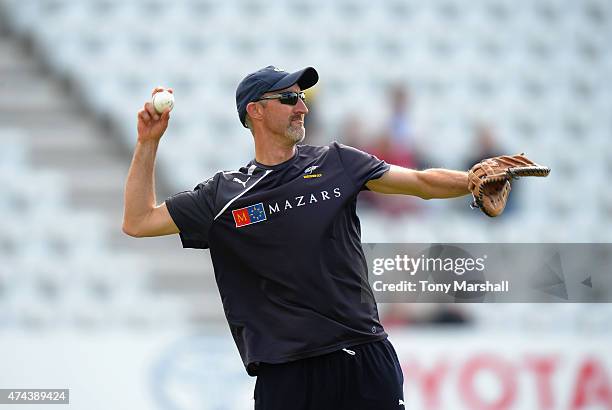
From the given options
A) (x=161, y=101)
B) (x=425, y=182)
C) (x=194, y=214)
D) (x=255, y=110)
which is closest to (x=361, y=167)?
(x=425, y=182)

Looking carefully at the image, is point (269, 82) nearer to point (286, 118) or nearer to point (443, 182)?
point (286, 118)

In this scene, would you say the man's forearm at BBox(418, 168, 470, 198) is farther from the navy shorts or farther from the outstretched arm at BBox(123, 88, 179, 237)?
the outstretched arm at BBox(123, 88, 179, 237)

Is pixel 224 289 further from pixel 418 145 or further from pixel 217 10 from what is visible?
pixel 217 10

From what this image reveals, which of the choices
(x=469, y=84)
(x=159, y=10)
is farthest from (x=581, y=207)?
(x=159, y=10)

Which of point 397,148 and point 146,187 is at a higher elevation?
point 397,148

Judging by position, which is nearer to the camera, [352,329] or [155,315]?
[352,329]

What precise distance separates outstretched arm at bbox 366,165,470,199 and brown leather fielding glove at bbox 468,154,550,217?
0.07m

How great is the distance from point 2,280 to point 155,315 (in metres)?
1.23

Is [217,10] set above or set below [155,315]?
above

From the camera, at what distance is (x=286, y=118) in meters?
3.94

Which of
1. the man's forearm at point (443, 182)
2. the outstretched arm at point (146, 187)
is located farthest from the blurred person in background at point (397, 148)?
the outstretched arm at point (146, 187)

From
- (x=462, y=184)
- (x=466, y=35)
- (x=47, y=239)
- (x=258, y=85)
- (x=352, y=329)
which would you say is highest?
(x=466, y=35)

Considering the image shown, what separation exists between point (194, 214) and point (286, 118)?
1.73 feet

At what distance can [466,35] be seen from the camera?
9.08m
